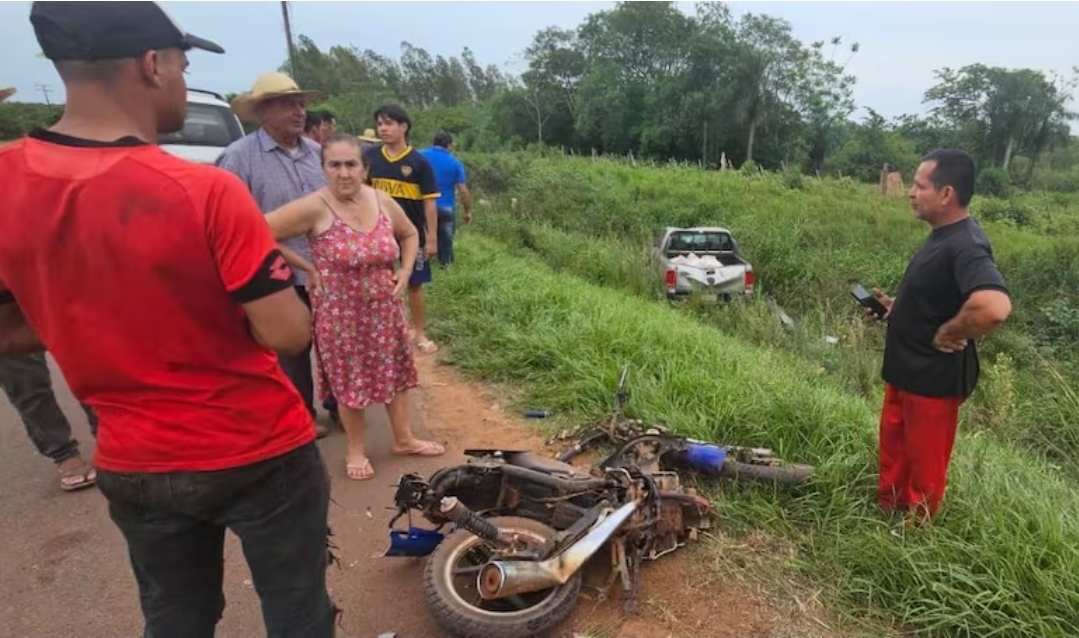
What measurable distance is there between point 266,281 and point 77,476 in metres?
2.74

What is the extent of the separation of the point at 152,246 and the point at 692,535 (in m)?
2.29

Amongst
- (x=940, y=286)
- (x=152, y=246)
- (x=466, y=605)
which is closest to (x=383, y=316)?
(x=466, y=605)

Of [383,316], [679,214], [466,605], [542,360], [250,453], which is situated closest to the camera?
[250,453]

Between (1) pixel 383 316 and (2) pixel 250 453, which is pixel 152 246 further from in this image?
(1) pixel 383 316

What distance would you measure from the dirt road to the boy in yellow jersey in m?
2.17

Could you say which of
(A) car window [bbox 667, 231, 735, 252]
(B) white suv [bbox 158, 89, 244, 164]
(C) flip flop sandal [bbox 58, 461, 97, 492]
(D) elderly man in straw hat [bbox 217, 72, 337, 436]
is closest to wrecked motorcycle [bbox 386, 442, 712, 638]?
(D) elderly man in straw hat [bbox 217, 72, 337, 436]

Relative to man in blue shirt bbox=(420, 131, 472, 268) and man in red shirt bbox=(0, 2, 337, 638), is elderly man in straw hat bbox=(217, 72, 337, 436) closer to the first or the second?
man in red shirt bbox=(0, 2, 337, 638)

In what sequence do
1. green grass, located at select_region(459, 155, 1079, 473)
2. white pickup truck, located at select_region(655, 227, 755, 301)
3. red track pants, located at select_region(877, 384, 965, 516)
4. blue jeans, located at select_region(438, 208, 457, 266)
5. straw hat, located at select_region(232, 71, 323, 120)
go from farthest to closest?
white pickup truck, located at select_region(655, 227, 755, 301)
blue jeans, located at select_region(438, 208, 457, 266)
green grass, located at select_region(459, 155, 1079, 473)
straw hat, located at select_region(232, 71, 323, 120)
red track pants, located at select_region(877, 384, 965, 516)

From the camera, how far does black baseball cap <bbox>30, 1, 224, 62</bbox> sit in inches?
47.4

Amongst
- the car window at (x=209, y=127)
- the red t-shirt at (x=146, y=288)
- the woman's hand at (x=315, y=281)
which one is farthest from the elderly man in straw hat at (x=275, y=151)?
the car window at (x=209, y=127)

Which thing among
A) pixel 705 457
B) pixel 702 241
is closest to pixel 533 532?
pixel 705 457

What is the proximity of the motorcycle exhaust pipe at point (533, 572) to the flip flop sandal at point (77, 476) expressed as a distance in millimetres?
2294

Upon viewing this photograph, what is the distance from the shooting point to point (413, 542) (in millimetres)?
2535

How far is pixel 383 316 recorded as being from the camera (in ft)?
10.5
